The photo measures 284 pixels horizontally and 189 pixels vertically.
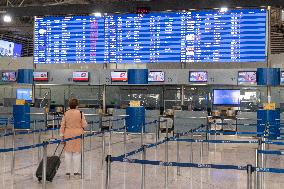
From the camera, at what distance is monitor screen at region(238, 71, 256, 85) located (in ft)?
55.1

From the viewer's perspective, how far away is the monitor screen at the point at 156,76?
58.5 feet

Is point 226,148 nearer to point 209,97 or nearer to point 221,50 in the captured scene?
point 221,50

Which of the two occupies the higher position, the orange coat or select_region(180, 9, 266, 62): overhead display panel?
select_region(180, 9, 266, 62): overhead display panel

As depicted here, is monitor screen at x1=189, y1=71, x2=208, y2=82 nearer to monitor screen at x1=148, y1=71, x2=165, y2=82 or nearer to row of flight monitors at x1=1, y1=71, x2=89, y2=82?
monitor screen at x1=148, y1=71, x2=165, y2=82

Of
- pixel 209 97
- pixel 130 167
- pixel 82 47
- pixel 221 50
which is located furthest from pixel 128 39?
pixel 130 167

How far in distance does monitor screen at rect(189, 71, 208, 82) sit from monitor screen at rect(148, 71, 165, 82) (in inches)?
41.7

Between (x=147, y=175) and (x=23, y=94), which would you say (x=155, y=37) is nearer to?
(x=147, y=175)

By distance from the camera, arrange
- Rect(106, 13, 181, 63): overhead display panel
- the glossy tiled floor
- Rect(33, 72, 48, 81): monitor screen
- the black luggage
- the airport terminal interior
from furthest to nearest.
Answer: Rect(33, 72, 48, 81): monitor screen
Rect(106, 13, 181, 63): overhead display panel
the airport terminal interior
the black luggage
the glossy tiled floor

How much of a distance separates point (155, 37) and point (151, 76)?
58.1 inches

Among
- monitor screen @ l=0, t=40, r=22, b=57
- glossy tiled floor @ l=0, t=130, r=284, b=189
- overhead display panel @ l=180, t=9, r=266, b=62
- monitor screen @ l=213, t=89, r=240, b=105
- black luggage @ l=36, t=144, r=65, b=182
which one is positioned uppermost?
monitor screen @ l=0, t=40, r=22, b=57

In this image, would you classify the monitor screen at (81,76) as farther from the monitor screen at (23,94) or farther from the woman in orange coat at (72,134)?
the woman in orange coat at (72,134)

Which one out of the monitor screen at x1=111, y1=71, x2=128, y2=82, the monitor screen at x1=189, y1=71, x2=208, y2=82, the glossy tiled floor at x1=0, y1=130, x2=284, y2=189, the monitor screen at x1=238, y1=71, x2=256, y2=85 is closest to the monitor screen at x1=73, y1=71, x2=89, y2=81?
the monitor screen at x1=111, y1=71, x2=128, y2=82

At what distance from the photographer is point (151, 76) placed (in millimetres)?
17953

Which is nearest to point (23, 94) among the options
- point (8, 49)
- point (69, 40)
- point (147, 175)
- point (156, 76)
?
point (8, 49)
